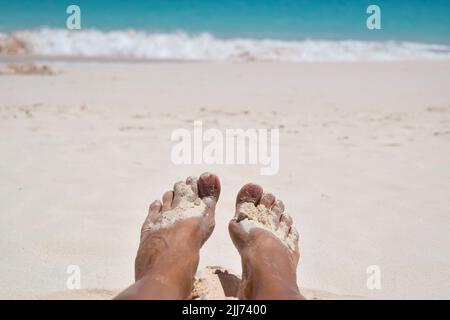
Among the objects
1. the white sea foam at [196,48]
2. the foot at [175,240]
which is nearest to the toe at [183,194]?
the foot at [175,240]

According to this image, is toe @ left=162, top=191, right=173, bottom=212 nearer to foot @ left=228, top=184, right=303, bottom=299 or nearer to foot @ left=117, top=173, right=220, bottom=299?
foot @ left=117, top=173, right=220, bottom=299

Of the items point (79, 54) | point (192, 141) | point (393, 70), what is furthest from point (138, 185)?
point (79, 54)

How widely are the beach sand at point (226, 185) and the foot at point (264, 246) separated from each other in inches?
5.3

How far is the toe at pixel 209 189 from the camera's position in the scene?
6.96 ft

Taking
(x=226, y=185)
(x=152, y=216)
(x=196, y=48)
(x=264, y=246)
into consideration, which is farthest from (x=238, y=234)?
(x=196, y=48)

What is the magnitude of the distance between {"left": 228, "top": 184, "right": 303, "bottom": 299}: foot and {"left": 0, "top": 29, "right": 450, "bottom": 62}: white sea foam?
1411 centimetres

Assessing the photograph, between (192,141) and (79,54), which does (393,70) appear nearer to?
(192,141)

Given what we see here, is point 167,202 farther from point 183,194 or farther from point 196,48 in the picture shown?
point 196,48

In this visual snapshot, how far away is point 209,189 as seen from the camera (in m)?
2.12

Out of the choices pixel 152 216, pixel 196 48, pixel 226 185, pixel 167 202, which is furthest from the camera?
pixel 196 48

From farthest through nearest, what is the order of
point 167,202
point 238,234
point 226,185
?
point 226,185 → point 167,202 → point 238,234

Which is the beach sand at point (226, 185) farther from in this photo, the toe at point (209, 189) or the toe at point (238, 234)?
the toe at point (209, 189)

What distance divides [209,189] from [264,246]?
0.43 metres

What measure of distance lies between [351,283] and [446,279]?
399 millimetres
